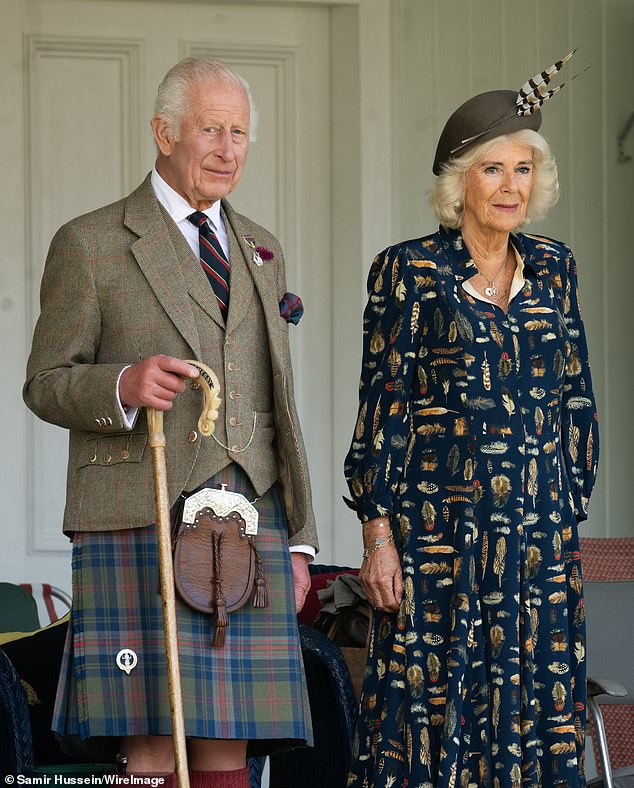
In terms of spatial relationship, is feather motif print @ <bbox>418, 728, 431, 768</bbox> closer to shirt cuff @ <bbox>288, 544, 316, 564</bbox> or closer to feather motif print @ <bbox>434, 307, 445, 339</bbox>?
shirt cuff @ <bbox>288, 544, 316, 564</bbox>

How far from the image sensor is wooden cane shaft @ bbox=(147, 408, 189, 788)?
2.24 meters

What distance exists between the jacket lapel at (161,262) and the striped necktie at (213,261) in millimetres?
51

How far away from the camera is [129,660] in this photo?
2.36m

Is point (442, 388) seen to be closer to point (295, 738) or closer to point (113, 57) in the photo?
point (295, 738)

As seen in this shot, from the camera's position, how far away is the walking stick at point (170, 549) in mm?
2246

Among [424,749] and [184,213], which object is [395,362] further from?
[424,749]

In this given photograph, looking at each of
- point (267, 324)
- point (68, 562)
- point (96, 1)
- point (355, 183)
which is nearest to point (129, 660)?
point (267, 324)

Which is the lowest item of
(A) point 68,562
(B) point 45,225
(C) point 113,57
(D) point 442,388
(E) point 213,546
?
(A) point 68,562

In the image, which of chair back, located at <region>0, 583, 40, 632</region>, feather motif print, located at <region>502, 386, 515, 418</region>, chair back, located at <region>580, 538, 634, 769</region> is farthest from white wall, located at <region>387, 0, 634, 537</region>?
feather motif print, located at <region>502, 386, 515, 418</region>

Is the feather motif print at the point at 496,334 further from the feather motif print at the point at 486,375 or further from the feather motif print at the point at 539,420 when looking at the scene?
the feather motif print at the point at 539,420

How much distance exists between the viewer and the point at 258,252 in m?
2.62

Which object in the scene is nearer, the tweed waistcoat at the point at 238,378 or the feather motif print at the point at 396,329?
the tweed waistcoat at the point at 238,378

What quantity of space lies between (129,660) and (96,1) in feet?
10.0

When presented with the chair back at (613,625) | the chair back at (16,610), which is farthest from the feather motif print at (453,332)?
the chair back at (16,610)
